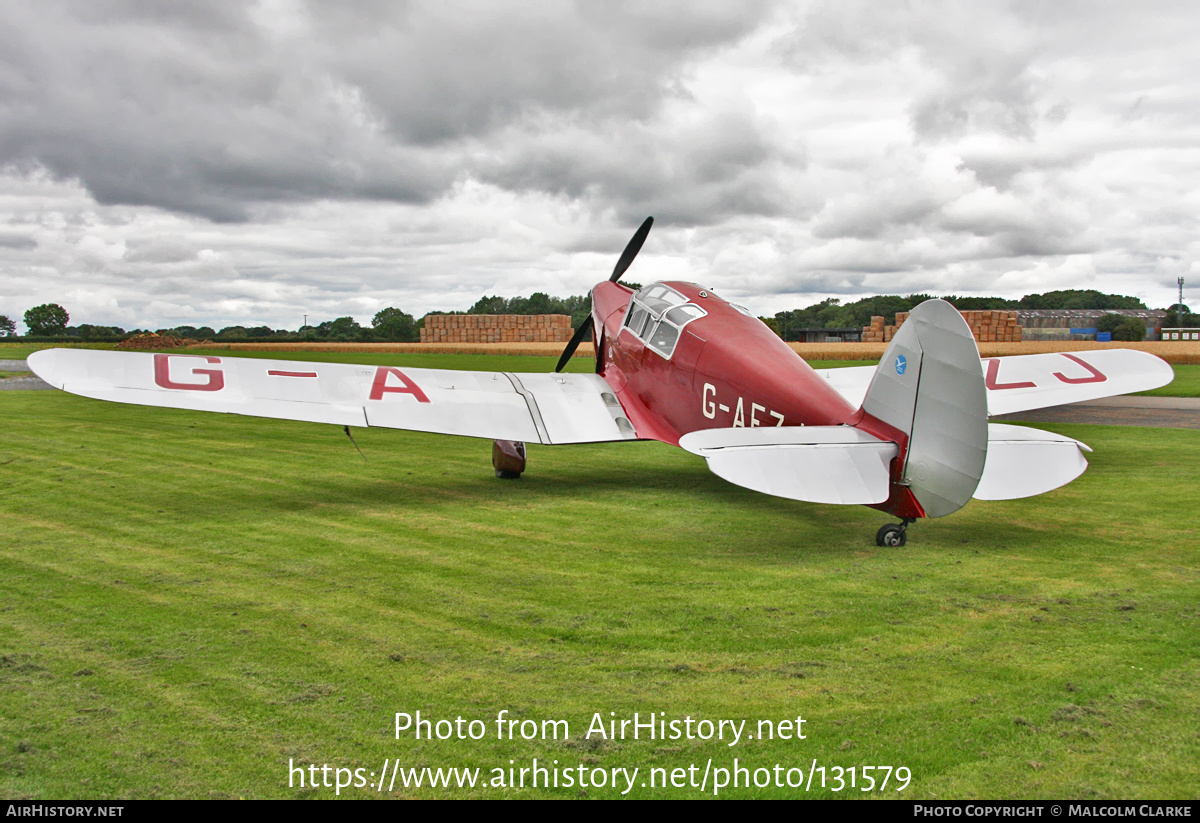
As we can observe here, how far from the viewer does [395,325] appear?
8600 cm

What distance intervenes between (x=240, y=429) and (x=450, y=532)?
32.5 ft

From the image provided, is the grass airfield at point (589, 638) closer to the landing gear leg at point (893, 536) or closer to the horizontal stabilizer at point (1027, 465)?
the landing gear leg at point (893, 536)

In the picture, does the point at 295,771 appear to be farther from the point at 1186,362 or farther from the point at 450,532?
the point at 1186,362

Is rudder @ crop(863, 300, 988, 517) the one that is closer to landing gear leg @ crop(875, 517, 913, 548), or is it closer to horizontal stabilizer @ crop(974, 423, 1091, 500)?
horizontal stabilizer @ crop(974, 423, 1091, 500)

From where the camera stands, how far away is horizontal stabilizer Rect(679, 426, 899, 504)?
5.50m

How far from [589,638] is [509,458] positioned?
6112 mm

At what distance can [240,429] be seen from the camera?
1518 centimetres

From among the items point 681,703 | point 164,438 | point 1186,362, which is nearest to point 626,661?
point 681,703

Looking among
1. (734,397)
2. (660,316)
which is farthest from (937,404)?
(660,316)

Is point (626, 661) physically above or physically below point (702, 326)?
below

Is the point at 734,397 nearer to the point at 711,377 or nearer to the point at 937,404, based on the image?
the point at 711,377

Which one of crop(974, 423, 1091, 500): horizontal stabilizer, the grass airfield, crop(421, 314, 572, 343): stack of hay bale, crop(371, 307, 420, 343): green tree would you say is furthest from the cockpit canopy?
crop(371, 307, 420, 343): green tree

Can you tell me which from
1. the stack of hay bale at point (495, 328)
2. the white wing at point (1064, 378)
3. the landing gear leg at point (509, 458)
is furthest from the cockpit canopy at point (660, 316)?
the stack of hay bale at point (495, 328)
